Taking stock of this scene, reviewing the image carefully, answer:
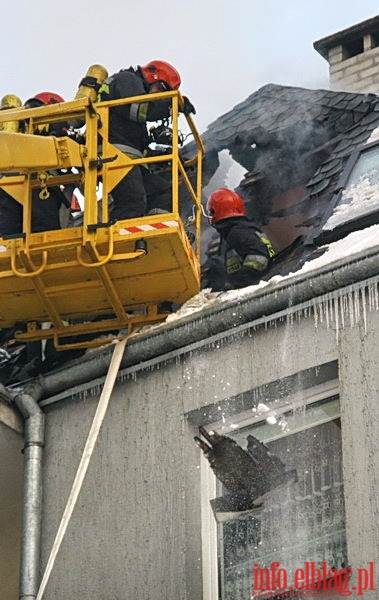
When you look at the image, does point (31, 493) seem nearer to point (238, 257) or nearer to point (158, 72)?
point (238, 257)

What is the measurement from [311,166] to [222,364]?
3.58m

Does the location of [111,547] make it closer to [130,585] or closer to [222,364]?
[130,585]

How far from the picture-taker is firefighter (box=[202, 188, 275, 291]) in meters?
10.4

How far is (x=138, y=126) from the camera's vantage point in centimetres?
1030

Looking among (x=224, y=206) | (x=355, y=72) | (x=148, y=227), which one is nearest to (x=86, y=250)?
(x=148, y=227)

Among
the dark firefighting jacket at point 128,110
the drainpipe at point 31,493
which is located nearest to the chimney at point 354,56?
the dark firefighting jacket at point 128,110

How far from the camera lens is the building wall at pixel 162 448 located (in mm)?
8180

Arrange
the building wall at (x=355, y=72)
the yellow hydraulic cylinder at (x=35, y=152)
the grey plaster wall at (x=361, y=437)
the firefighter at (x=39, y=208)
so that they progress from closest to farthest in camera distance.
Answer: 1. the grey plaster wall at (x=361, y=437)
2. the yellow hydraulic cylinder at (x=35, y=152)
3. the firefighter at (x=39, y=208)
4. the building wall at (x=355, y=72)

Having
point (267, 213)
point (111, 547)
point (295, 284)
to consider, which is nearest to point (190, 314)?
point (295, 284)

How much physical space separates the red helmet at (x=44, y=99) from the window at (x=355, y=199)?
236cm

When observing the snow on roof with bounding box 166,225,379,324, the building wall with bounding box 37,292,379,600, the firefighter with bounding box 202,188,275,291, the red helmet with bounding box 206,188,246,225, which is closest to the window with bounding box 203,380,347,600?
the building wall with bounding box 37,292,379,600

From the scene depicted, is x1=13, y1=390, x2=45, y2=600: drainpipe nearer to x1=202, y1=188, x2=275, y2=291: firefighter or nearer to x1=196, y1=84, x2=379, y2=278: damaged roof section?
x1=202, y1=188, x2=275, y2=291: firefighter

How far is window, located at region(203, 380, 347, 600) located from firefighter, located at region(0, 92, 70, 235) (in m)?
2.25

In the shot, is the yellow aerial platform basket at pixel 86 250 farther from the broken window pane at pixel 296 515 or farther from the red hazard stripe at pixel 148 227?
the broken window pane at pixel 296 515
